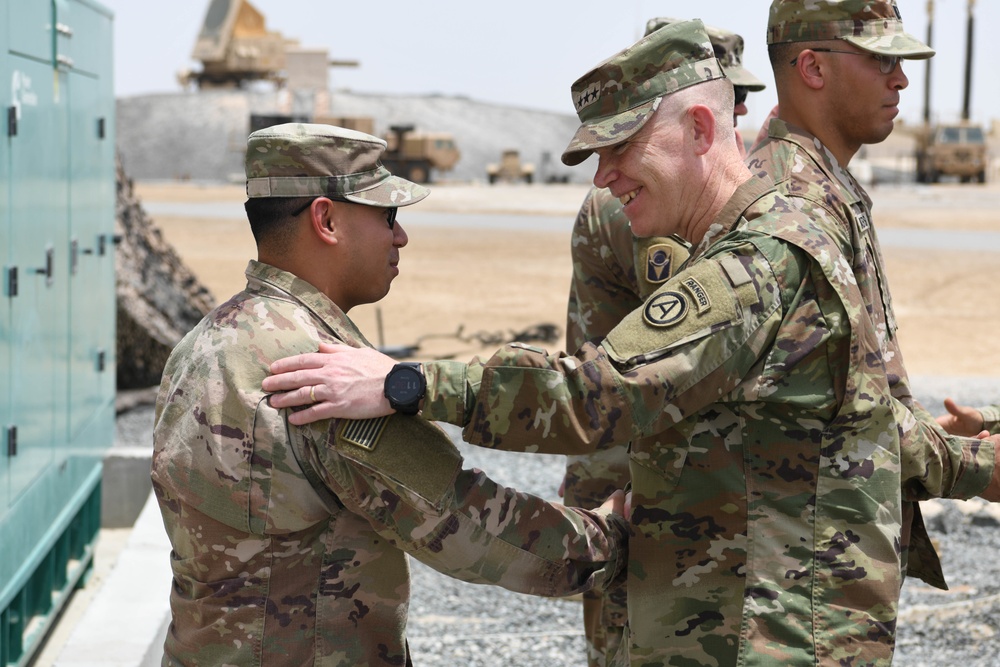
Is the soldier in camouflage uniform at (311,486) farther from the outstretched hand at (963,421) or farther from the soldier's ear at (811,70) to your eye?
the outstretched hand at (963,421)

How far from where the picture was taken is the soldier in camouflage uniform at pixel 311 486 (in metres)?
2.55

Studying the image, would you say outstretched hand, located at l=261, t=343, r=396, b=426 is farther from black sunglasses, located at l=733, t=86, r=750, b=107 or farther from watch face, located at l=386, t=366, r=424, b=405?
black sunglasses, located at l=733, t=86, r=750, b=107

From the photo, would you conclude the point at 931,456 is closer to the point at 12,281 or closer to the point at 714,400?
the point at 714,400

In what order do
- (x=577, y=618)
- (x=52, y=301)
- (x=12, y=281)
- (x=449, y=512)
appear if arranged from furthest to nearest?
1. (x=577, y=618)
2. (x=52, y=301)
3. (x=12, y=281)
4. (x=449, y=512)

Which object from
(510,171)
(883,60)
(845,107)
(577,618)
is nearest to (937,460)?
(845,107)

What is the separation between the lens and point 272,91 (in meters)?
61.0

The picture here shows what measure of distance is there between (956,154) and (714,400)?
47.3m

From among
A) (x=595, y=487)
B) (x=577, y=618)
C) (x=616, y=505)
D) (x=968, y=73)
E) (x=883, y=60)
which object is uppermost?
(x=968, y=73)

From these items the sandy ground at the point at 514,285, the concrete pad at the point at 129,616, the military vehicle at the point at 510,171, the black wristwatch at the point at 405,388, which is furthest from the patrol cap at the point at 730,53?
the military vehicle at the point at 510,171

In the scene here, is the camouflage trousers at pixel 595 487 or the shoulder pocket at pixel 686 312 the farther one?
the camouflage trousers at pixel 595 487

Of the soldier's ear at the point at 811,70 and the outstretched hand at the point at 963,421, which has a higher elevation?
the soldier's ear at the point at 811,70

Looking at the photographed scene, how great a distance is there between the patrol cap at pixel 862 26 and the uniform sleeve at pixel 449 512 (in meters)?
1.40

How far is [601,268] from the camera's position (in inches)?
167

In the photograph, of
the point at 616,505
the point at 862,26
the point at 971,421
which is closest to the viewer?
the point at 616,505
